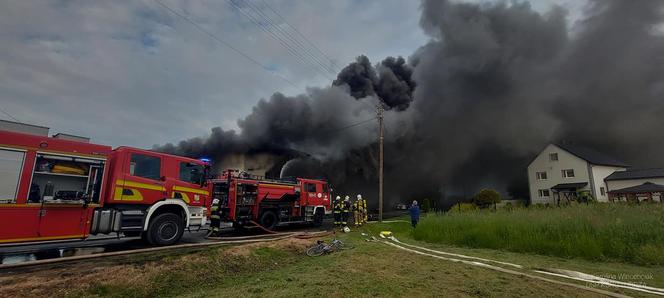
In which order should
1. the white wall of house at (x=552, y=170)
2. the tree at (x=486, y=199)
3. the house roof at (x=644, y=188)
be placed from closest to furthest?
the house roof at (x=644, y=188) → the tree at (x=486, y=199) → the white wall of house at (x=552, y=170)

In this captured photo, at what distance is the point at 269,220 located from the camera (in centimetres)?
1542

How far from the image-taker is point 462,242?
1233cm

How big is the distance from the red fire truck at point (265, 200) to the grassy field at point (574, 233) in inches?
271

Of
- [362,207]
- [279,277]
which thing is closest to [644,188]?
[362,207]

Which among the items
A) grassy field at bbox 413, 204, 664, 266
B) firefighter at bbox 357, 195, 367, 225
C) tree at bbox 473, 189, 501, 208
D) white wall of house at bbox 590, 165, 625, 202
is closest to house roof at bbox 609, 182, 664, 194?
white wall of house at bbox 590, 165, 625, 202

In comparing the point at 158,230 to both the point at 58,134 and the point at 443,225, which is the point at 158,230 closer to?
the point at 58,134

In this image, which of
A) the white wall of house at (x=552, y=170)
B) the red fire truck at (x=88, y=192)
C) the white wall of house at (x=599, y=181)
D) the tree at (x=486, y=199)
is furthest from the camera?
the white wall of house at (x=552, y=170)

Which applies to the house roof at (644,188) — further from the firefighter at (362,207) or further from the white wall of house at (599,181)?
the firefighter at (362,207)

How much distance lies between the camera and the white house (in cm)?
3331

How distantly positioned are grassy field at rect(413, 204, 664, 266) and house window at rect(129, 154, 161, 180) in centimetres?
1074

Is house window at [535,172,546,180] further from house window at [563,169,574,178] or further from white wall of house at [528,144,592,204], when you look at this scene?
house window at [563,169,574,178]

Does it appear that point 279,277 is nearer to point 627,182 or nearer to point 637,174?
point 627,182

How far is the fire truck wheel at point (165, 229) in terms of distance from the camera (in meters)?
8.64

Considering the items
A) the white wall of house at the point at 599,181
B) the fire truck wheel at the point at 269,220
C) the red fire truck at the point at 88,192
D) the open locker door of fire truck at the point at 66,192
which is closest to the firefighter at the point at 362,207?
the fire truck wheel at the point at 269,220
